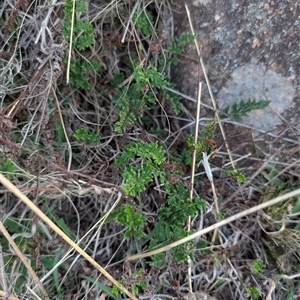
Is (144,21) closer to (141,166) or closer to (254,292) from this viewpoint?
(141,166)

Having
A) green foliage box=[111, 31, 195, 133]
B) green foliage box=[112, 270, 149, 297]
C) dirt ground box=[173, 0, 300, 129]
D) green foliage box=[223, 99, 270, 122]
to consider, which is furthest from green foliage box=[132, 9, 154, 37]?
green foliage box=[112, 270, 149, 297]

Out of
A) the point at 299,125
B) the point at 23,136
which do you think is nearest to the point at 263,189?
the point at 299,125

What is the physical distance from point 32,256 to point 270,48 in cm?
100

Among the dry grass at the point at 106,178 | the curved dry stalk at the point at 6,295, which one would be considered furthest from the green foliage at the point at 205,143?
the curved dry stalk at the point at 6,295

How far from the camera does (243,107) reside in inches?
58.1

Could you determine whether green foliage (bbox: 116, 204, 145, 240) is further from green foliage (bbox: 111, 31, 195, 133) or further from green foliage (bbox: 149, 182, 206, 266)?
green foliage (bbox: 111, 31, 195, 133)

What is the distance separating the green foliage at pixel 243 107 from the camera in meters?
1.45

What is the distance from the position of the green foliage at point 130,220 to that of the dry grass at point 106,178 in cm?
6

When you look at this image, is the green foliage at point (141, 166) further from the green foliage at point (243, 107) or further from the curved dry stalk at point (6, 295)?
the curved dry stalk at point (6, 295)

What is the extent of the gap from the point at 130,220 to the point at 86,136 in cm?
29

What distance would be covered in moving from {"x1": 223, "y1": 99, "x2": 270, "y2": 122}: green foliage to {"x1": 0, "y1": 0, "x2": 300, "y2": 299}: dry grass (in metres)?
0.04

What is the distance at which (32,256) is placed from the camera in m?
1.45

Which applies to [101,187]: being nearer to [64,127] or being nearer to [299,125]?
[64,127]

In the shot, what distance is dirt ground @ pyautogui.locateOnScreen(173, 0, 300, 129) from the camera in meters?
1.43
